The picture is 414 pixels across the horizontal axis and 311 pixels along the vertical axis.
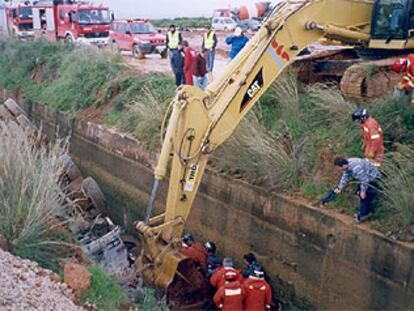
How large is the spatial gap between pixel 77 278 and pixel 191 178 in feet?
8.82

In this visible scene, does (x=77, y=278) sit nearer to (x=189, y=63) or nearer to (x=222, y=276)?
(x=222, y=276)

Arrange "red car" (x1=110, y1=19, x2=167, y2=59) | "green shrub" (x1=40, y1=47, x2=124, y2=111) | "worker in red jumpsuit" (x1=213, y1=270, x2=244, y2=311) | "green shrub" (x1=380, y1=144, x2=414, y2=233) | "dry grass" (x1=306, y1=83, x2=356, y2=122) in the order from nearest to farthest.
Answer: "green shrub" (x1=380, y1=144, x2=414, y2=233), "worker in red jumpsuit" (x1=213, y1=270, x2=244, y2=311), "dry grass" (x1=306, y1=83, x2=356, y2=122), "green shrub" (x1=40, y1=47, x2=124, y2=111), "red car" (x1=110, y1=19, x2=167, y2=59)

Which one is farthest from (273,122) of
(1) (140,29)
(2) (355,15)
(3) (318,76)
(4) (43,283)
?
(1) (140,29)

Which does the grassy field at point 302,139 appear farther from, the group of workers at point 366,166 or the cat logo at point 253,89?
the cat logo at point 253,89

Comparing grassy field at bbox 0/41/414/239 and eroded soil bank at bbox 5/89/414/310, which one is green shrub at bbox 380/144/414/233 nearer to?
grassy field at bbox 0/41/414/239

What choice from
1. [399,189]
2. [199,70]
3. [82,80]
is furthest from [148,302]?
[82,80]

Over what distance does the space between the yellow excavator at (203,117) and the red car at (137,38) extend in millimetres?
17718

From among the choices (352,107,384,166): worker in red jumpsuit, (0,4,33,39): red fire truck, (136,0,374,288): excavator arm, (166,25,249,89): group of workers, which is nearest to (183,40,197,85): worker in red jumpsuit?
(166,25,249,89): group of workers

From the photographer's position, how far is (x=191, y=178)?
8.45 m

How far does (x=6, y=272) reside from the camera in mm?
5660

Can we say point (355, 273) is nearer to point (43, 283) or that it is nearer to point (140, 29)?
point (43, 283)

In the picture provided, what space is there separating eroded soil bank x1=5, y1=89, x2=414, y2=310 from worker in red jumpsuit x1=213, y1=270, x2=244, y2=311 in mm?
1177

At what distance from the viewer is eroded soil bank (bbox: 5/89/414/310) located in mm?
7949

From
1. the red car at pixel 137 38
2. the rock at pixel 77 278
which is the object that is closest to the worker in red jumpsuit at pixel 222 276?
the rock at pixel 77 278
